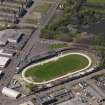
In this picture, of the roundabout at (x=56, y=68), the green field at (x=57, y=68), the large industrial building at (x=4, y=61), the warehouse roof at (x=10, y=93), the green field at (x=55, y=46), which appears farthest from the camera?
the green field at (x=55, y=46)

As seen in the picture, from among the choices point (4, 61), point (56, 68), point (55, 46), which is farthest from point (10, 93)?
point (55, 46)

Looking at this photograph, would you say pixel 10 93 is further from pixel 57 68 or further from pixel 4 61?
pixel 57 68

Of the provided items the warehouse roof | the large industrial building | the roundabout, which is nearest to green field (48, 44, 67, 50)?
the roundabout

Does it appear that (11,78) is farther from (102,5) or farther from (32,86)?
(102,5)

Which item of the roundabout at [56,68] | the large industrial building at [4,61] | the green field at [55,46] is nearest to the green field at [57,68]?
the roundabout at [56,68]

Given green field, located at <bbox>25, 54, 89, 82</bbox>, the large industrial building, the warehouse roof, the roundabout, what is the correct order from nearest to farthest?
the warehouse roof
the roundabout
green field, located at <bbox>25, 54, 89, 82</bbox>
the large industrial building

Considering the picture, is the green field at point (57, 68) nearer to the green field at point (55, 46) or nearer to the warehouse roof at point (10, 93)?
the green field at point (55, 46)

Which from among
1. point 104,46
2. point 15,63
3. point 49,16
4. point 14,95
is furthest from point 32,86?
point 49,16

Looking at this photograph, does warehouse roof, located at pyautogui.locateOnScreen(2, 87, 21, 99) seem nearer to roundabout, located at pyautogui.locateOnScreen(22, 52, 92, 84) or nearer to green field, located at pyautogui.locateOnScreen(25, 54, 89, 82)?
roundabout, located at pyautogui.locateOnScreen(22, 52, 92, 84)
